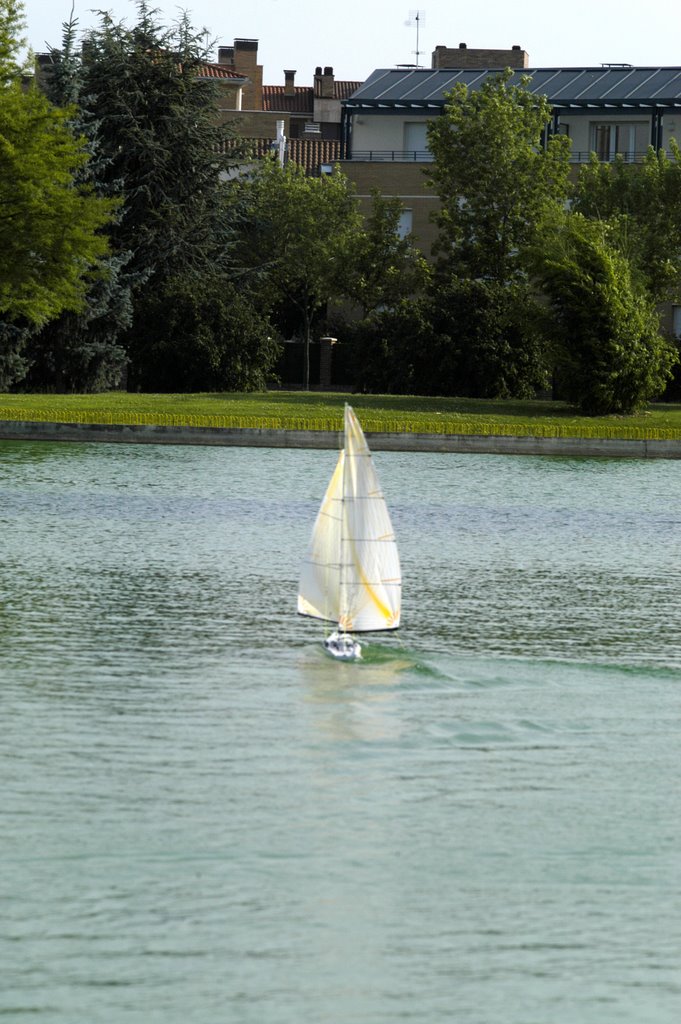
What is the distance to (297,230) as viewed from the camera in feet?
228

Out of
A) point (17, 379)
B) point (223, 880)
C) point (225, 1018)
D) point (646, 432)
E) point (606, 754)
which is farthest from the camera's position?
point (17, 379)

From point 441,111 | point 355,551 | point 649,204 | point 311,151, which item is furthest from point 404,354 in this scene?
point 311,151

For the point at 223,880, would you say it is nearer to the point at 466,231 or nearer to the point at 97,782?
the point at 97,782

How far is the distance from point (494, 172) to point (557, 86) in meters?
16.5

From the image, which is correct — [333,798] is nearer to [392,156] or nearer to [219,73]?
[392,156]

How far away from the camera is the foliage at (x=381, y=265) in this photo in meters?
60.2

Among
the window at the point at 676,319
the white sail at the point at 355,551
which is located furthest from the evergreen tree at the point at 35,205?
the white sail at the point at 355,551

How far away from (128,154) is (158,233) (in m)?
2.79

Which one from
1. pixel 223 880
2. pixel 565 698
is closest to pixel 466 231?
pixel 565 698

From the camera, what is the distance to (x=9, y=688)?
40.0ft

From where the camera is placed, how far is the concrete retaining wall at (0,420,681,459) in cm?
3703

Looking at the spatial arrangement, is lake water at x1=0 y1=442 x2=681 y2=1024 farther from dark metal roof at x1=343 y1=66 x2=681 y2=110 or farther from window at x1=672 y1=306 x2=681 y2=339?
dark metal roof at x1=343 y1=66 x2=681 y2=110

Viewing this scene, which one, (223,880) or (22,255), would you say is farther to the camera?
(22,255)

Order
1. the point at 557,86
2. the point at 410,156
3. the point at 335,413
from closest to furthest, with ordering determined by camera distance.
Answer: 1. the point at 335,413
2. the point at 557,86
3. the point at 410,156
